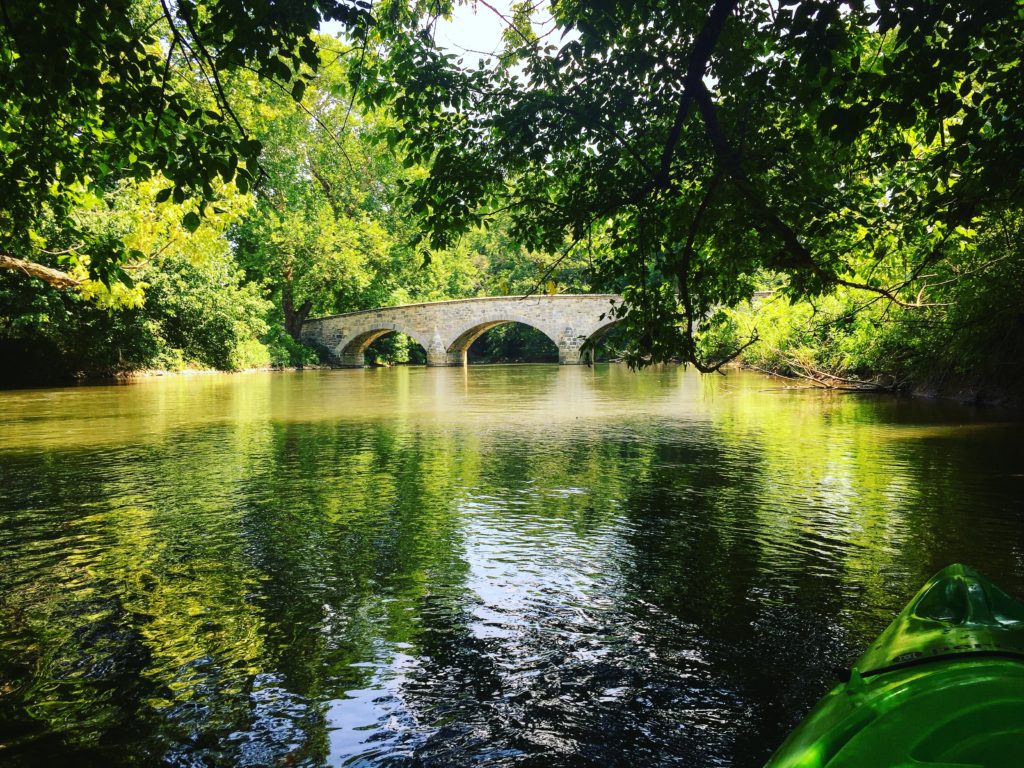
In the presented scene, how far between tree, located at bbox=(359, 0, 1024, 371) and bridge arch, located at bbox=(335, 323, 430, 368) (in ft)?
110

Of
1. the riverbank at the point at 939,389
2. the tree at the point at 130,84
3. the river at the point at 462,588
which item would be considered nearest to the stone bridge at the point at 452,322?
the riverbank at the point at 939,389

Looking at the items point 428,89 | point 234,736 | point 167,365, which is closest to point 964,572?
point 234,736

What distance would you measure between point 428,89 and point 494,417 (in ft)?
23.6

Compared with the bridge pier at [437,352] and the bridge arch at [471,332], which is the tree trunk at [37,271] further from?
the bridge pier at [437,352]

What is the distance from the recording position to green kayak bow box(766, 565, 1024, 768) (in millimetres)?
1083

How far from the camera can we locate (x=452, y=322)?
3916cm

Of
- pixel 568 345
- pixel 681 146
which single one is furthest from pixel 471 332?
pixel 681 146

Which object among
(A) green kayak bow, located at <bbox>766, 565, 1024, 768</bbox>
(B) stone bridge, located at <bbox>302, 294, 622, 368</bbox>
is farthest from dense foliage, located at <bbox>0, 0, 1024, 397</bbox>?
(B) stone bridge, located at <bbox>302, 294, 622, 368</bbox>

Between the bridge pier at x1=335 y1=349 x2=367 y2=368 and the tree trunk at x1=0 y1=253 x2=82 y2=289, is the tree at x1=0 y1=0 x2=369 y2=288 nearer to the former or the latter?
the tree trunk at x1=0 y1=253 x2=82 y2=289

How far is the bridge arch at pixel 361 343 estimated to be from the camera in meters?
39.4

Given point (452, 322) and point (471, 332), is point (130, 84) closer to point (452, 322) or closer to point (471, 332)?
point (452, 322)

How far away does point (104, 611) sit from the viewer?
361cm

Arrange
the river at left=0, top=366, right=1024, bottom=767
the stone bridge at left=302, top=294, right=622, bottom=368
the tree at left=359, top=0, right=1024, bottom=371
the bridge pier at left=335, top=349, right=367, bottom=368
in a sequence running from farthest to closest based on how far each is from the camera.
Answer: the bridge pier at left=335, top=349, right=367, bottom=368, the stone bridge at left=302, top=294, right=622, bottom=368, the tree at left=359, top=0, right=1024, bottom=371, the river at left=0, top=366, right=1024, bottom=767

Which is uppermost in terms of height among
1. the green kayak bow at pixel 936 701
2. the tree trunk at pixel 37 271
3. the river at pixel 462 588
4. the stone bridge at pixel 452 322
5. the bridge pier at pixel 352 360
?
the stone bridge at pixel 452 322
